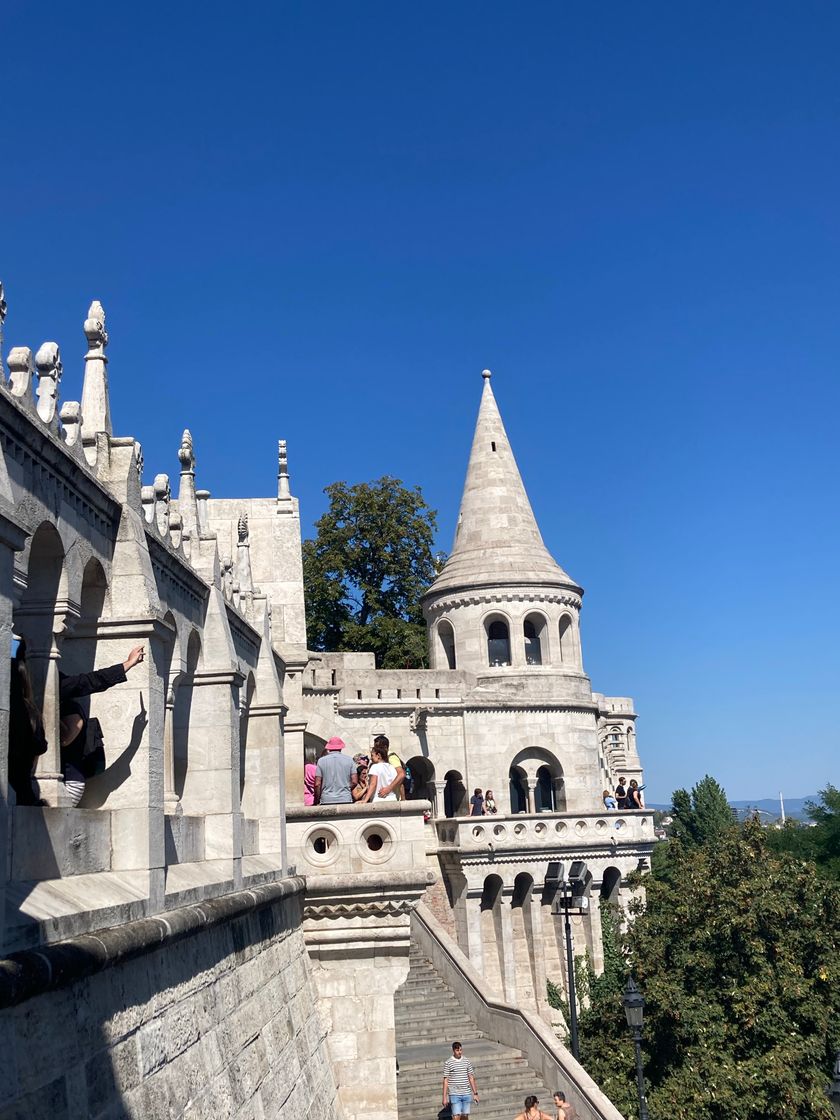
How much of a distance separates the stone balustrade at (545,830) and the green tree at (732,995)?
2964 millimetres

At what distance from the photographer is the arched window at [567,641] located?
97.5 feet

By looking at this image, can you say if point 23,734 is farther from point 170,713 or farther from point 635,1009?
point 635,1009

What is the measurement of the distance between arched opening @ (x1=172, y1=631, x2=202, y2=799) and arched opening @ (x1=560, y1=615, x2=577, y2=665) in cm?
2160

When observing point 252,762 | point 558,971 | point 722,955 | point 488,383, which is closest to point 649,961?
point 722,955

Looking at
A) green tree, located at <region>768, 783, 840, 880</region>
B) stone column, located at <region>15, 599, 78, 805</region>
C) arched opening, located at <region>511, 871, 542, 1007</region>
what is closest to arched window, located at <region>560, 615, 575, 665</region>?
arched opening, located at <region>511, 871, 542, 1007</region>

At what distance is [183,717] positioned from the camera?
8664mm

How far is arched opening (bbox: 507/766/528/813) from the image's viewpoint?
2900 centimetres

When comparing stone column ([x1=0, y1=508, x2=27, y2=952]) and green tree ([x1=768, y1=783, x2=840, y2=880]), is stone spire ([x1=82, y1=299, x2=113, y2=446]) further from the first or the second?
green tree ([x1=768, y1=783, x2=840, y2=880])

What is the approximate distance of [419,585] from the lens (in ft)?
124

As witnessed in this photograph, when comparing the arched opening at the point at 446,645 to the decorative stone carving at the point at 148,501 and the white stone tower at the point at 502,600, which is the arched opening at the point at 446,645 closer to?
the white stone tower at the point at 502,600

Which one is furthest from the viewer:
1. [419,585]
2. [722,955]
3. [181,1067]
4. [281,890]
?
[419,585]

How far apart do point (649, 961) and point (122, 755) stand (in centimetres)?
1851

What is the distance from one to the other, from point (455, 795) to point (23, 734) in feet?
80.9

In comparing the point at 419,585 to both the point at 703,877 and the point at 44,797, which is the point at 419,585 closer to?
the point at 703,877
